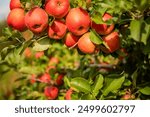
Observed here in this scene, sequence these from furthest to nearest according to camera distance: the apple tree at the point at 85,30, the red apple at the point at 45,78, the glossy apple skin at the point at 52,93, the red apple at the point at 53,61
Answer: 1. the red apple at the point at 53,61
2. the red apple at the point at 45,78
3. the glossy apple skin at the point at 52,93
4. the apple tree at the point at 85,30

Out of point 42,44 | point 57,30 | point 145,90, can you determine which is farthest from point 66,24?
point 145,90

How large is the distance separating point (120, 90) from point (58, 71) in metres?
0.67

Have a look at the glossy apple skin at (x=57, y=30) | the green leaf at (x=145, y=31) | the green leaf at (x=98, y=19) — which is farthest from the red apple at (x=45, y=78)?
the green leaf at (x=145, y=31)

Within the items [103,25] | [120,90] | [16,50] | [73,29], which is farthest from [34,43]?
[120,90]

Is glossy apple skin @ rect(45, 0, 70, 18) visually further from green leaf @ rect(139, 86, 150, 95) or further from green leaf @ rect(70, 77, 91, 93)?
green leaf @ rect(139, 86, 150, 95)

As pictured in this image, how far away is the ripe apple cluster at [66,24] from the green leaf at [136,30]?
177mm

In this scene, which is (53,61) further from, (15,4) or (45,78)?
(15,4)

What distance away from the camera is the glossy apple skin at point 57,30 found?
1518 millimetres

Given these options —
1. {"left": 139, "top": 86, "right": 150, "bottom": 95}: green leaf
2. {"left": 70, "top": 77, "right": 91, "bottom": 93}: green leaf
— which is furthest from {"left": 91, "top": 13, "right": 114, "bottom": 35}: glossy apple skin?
{"left": 139, "top": 86, "right": 150, "bottom": 95}: green leaf

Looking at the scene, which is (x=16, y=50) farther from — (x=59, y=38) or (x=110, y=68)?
(x=110, y=68)

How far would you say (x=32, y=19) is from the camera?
1490mm

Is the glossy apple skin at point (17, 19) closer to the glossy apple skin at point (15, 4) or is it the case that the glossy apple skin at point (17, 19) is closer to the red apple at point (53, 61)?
the glossy apple skin at point (15, 4)

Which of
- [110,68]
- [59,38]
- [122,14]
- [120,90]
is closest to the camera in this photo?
[122,14]

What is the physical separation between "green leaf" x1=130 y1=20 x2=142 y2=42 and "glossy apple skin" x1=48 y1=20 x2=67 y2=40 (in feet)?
1.10
